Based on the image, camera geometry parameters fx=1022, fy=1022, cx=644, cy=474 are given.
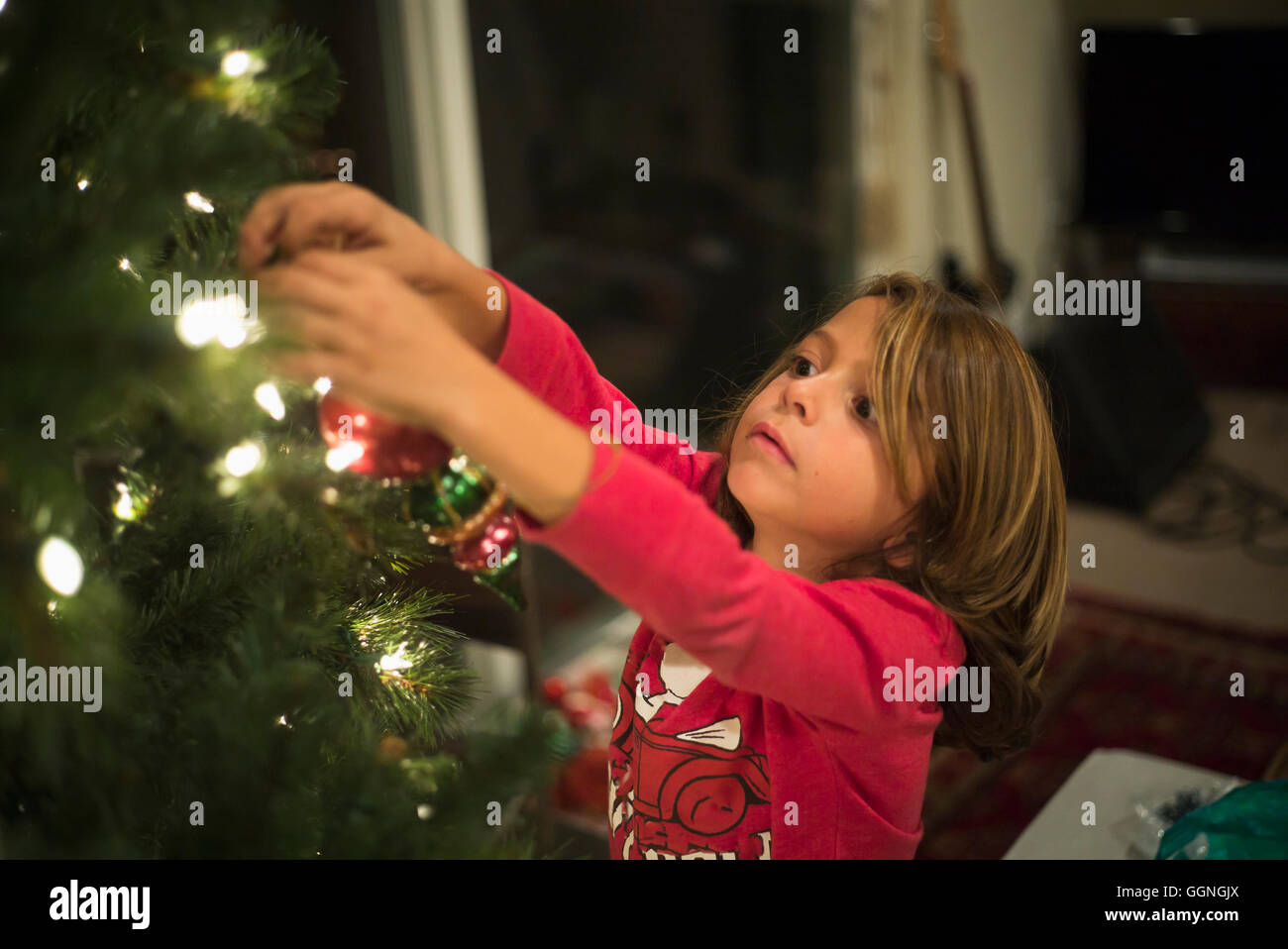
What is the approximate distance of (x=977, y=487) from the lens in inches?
31.2

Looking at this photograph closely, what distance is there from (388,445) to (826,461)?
34 cm

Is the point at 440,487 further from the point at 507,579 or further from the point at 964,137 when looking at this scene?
the point at 964,137

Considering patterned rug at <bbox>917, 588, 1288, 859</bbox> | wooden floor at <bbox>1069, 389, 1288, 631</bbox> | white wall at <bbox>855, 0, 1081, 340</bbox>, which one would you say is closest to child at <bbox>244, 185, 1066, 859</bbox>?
patterned rug at <bbox>917, 588, 1288, 859</bbox>

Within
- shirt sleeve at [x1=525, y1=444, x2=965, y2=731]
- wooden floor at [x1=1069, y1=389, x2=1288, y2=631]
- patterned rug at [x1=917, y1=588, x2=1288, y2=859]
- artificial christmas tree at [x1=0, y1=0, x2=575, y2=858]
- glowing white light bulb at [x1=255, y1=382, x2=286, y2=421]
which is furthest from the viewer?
wooden floor at [x1=1069, y1=389, x2=1288, y2=631]

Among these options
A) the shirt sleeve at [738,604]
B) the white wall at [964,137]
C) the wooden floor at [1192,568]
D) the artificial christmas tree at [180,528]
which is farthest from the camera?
the white wall at [964,137]

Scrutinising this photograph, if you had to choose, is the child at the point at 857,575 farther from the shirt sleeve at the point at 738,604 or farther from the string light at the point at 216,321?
the string light at the point at 216,321

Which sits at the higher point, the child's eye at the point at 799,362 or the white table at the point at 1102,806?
the child's eye at the point at 799,362

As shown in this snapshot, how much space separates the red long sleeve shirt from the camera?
1.79 feet

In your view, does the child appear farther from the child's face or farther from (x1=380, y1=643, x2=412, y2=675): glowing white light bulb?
(x1=380, y1=643, x2=412, y2=675): glowing white light bulb

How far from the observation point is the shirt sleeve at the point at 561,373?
2.44ft

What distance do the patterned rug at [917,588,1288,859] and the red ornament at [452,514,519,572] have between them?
4.40ft

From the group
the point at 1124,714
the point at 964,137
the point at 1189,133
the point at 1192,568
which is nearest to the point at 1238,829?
the point at 1124,714

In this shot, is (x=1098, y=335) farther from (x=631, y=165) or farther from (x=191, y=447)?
(x=191, y=447)

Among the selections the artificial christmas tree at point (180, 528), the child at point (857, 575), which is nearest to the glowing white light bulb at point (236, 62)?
Answer: the artificial christmas tree at point (180, 528)
